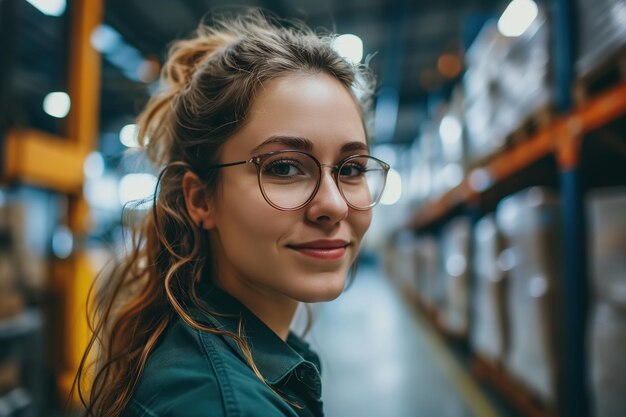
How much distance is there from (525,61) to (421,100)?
12938 mm

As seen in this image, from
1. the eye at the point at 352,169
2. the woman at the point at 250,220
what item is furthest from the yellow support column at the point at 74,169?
the eye at the point at 352,169

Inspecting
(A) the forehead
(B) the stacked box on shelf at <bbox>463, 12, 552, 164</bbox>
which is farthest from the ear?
(B) the stacked box on shelf at <bbox>463, 12, 552, 164</bbox>

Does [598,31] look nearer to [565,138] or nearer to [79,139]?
[565,138]

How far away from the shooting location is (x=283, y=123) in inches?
41.7

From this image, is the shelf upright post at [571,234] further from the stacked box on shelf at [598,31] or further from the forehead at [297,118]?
the forehead at [297,118]

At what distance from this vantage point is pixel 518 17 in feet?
10.5

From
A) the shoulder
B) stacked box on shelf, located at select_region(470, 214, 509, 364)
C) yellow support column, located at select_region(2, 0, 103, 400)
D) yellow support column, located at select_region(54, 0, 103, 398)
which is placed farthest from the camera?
yellow support column, located at select_region(54, 0, 103, 398)

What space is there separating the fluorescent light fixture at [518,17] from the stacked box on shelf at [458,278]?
232cm

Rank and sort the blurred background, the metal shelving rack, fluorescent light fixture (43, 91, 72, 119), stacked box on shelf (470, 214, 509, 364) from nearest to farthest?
the blurred background → the metal shelving rack → stacked box on shelf (470, 214, 509, 364) → fluorescent light fixture (43, 91, 72, 119)

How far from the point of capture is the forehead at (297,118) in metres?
1.06

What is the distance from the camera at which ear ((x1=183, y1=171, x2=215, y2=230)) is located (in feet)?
3.85

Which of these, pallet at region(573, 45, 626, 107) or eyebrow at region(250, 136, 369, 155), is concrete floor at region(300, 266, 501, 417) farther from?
pallet at region(573, 45, 626, 107)

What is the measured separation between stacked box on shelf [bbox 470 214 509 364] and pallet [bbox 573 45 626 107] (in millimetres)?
1495

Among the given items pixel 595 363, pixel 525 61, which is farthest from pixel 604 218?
pixel 525 61
